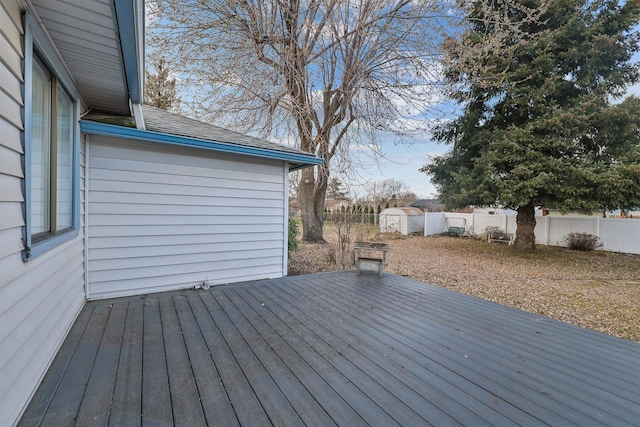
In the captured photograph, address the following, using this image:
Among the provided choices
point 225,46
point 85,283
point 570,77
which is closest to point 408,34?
point 225,46

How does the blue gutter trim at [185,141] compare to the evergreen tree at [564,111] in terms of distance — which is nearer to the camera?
the blue gutter trim at [185,141]

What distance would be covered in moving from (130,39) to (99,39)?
26 centimetres

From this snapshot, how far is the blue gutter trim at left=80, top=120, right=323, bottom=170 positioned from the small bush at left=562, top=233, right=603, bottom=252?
10185 millimetres

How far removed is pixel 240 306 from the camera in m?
3.31

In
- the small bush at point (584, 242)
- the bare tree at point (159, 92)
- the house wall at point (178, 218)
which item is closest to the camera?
the house wall at point (178, 218)

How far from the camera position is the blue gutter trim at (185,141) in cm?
314

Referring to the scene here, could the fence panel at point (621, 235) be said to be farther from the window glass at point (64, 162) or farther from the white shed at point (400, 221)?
the window glass at point (64, 162)

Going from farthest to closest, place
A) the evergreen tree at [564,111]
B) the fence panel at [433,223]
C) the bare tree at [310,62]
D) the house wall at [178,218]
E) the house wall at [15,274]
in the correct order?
the fence panel at [433,223]
the evergreen tree at [564,111]
the bare tree at [310,62]
the house wall at [178,218]
the house wall at [15,274]

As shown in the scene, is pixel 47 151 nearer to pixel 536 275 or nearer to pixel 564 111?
pixel 536 275

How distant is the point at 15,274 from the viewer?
5.00 ft

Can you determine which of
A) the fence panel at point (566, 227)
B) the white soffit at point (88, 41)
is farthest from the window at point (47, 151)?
the fence panel at point (566, 227)

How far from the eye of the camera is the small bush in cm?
945

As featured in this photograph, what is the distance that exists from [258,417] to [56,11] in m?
2.73

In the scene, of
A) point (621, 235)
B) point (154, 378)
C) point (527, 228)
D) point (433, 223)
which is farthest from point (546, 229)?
point (154, 378)
